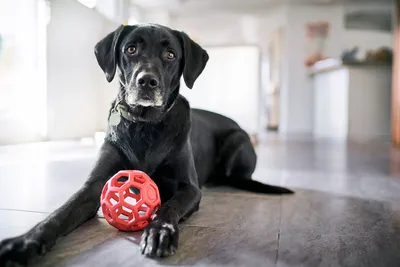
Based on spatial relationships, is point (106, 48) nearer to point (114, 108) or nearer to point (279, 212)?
point (114, 108)

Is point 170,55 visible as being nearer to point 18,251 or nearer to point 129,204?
point 129,204

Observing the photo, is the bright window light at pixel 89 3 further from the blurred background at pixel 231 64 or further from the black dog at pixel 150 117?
the black dog at pixel 150 117

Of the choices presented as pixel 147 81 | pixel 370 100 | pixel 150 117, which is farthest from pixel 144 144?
pixel 370 100

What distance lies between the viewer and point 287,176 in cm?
243

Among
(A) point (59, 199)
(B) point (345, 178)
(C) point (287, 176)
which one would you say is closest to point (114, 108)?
(A) point (59, 199)

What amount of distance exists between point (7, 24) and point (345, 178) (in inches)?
126

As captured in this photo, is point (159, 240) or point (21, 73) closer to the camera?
point (159, 240)

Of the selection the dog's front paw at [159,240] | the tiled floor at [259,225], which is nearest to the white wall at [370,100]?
the tiled floor at [259,225]

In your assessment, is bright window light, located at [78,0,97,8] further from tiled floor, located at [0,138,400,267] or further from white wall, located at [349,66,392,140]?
white wall, located at [349,66,392,140]

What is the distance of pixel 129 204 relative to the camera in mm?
1142

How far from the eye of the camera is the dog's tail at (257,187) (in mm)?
1833

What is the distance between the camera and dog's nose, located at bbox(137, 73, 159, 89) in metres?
1.36

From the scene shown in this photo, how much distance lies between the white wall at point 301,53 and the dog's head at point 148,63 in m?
7.51

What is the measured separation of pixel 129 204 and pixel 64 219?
0.19 metres
